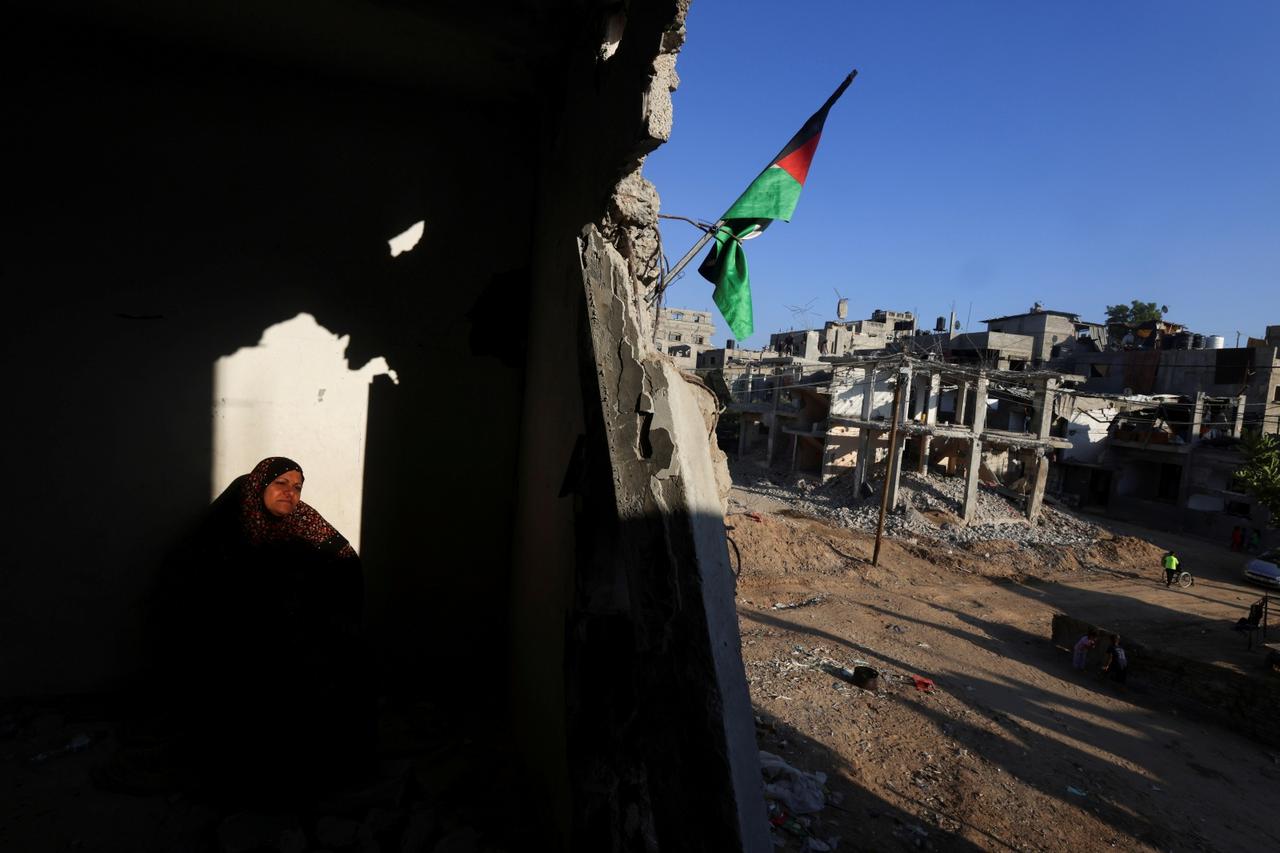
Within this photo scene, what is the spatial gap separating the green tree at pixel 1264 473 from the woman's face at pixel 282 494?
19869mm

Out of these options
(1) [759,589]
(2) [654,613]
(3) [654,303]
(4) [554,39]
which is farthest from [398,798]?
(1) [759,589]

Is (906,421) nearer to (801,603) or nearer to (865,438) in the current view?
(865,438)

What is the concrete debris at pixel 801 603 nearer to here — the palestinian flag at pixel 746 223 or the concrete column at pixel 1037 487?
the palestinian flag at pixel 746 223

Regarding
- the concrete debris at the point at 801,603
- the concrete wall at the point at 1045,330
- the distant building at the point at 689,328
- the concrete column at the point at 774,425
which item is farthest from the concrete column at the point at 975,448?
the distant building at the point at 689,328

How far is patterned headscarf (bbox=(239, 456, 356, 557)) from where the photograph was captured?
3.46 meters

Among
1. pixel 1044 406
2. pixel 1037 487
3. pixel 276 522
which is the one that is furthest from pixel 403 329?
pixel 1037 487

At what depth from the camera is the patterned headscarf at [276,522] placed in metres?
3.46

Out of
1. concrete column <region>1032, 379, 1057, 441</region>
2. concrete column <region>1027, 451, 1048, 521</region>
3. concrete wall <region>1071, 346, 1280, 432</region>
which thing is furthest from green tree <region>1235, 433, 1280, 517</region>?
concrete wall <region>1071, 346, 1280, 432</region>

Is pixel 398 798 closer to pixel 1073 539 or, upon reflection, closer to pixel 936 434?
pixel 936 434

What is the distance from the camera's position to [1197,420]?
81.7 feet

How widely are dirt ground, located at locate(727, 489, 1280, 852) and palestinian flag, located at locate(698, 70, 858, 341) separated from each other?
144 inches

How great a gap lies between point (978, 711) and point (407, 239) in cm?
913

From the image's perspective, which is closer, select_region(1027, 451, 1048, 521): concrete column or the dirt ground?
the dirt ground

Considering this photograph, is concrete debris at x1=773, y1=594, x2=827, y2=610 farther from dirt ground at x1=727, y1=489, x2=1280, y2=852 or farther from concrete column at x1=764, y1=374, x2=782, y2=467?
concrete column at x1=764, y1=374, x2=782, y2=467
